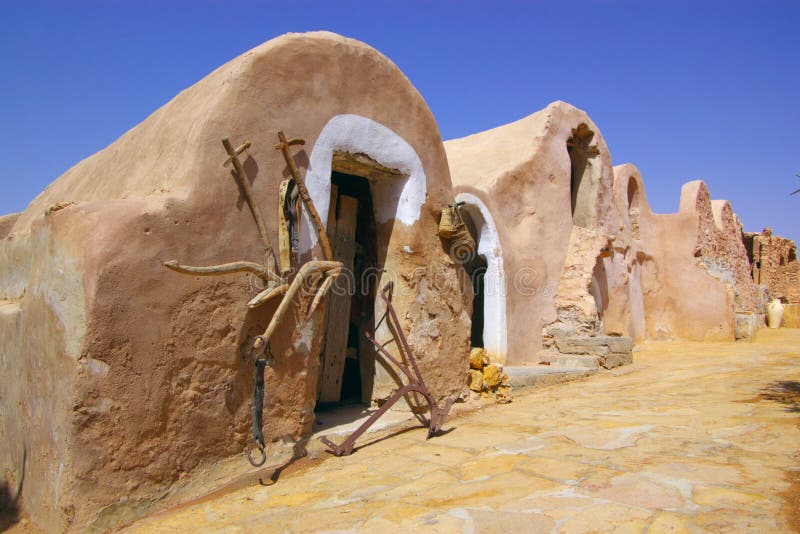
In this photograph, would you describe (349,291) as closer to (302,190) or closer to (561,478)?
(302,190)

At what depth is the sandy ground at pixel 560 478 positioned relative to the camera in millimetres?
2541

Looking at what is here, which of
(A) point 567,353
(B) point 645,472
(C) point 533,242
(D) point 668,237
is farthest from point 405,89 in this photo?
(D) point 668,237

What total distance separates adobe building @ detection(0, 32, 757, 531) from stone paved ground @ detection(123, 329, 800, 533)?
0.46 metres

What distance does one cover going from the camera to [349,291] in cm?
539

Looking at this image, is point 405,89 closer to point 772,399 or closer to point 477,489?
point 477,489

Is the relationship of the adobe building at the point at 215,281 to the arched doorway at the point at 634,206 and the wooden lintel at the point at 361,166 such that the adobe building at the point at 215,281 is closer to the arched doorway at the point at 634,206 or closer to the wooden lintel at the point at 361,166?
the wooden lintel at the point at 361,166

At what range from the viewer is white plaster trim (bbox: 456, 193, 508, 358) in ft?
24.1

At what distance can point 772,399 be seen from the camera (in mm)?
4945

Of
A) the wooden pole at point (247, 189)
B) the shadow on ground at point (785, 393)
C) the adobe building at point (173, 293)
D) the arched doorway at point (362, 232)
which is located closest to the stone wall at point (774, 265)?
the shadow on ground at point (785, 393)

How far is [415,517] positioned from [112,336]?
1829 mm

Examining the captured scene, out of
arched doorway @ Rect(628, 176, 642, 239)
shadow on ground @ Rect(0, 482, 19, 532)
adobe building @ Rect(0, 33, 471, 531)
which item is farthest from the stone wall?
shadow on ground @ Rect(0, 482, 19, 532)

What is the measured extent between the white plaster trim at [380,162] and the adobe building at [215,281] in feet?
0.05

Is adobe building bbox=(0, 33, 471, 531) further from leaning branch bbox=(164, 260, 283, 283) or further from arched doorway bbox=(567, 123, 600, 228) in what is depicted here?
arched doorway bbox=(567, 123, 600, 228)

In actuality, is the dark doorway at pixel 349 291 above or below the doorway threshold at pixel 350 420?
above
